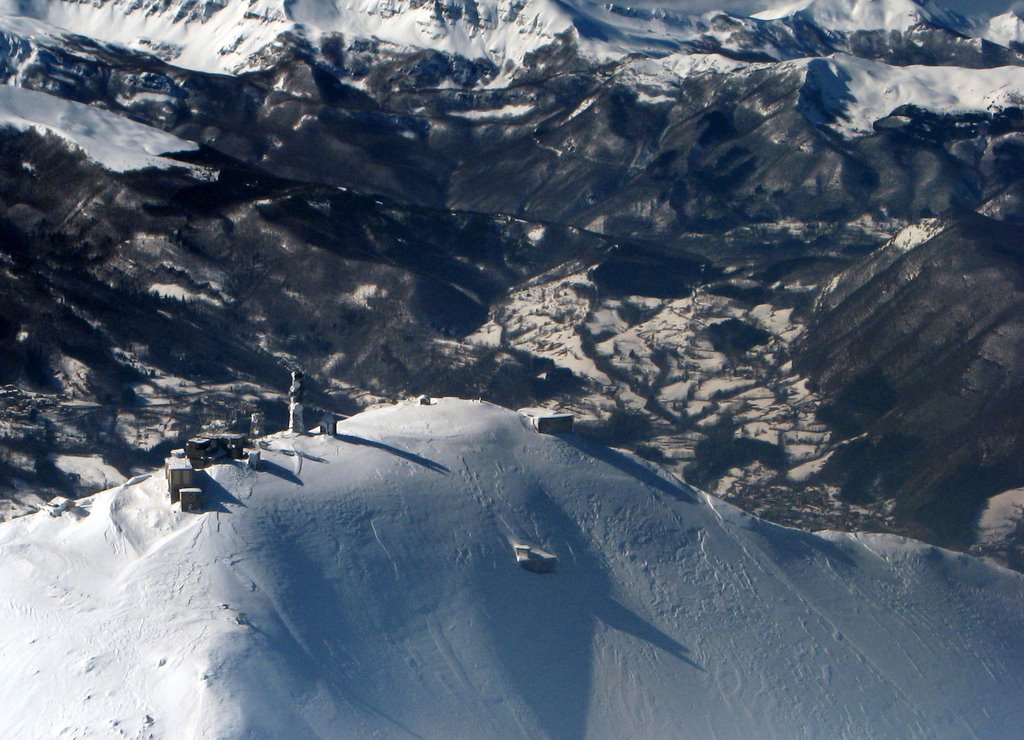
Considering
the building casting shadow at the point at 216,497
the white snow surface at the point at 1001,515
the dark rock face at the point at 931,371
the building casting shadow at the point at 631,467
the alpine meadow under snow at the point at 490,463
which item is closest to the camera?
the alpine meadow under snow at the point at 490,463

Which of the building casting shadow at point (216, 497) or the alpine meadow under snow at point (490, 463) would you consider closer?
the alpine meadow under snow at point (490, 463)

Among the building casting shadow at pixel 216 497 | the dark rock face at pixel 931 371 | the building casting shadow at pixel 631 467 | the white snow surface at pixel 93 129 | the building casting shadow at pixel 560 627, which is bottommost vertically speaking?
the white snow surface at pixel 93 129

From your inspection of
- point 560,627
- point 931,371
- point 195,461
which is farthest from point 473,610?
point 931,371

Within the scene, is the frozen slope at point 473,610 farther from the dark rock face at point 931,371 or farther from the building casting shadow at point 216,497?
the dark rock face at point 931,371

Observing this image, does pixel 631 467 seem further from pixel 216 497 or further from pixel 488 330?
pixel 488 330

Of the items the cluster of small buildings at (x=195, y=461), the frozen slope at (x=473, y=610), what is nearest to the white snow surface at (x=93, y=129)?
the cluster of small buildings at (x=195, y=461)

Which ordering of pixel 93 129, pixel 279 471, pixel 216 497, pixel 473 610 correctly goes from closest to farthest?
pixel 473 610, pixel 216 497, pixel 279 471, pixel 93 129

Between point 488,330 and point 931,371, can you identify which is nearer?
point 931,371
